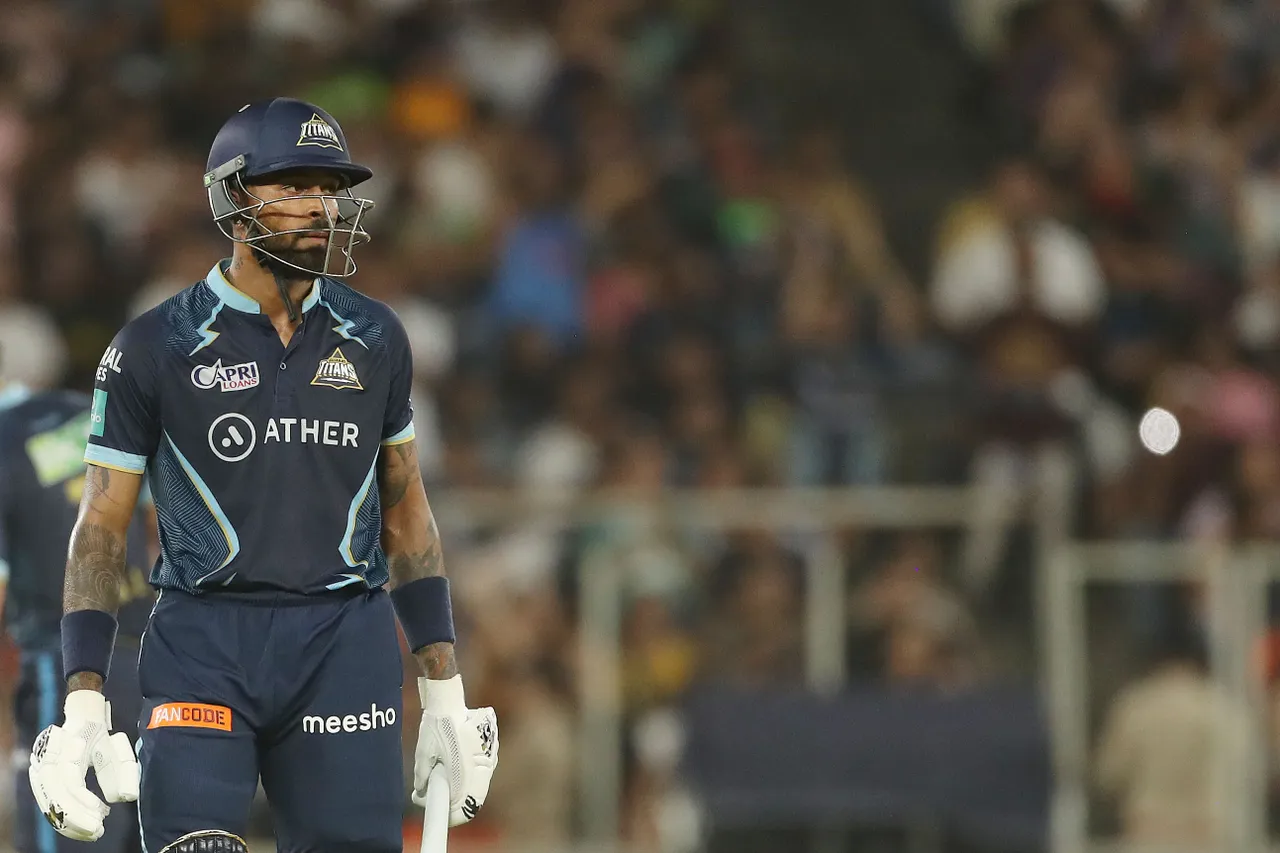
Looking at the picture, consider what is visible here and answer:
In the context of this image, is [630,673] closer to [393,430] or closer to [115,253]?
[115,253]

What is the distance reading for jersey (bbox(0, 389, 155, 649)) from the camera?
6777 millimetres

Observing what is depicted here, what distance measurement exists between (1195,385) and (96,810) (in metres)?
9.25

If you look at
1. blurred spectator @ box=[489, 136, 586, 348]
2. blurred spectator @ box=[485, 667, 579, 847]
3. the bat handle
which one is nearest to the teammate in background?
the bat handle

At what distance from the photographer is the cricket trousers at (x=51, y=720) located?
659cm

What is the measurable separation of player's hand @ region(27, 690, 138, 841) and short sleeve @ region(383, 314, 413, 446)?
0.96 meters

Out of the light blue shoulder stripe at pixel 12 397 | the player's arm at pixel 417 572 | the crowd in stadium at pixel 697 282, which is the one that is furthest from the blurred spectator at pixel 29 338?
the player's arm at pixel 417 572

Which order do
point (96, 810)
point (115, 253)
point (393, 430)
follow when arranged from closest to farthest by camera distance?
point (96, 810) → point (393, 430) → point (115, 253)

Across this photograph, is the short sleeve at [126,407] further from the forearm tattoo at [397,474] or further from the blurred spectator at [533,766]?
the blurred spectator at [533,766]

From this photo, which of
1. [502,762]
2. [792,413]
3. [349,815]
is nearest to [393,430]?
[349,815]

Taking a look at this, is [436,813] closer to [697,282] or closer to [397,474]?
[397,474]

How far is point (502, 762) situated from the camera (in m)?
11.3

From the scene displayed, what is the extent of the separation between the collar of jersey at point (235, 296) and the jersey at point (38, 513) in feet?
5.19

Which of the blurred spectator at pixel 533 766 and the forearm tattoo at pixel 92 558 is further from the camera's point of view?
the blurred spectator at pixel 533 766

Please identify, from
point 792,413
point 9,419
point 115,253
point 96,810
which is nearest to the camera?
point 96,810
